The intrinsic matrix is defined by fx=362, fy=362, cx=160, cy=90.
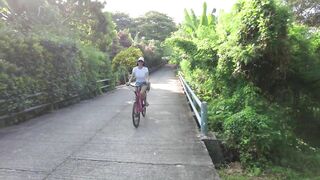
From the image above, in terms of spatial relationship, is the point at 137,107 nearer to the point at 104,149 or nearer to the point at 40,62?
the point at 104,149

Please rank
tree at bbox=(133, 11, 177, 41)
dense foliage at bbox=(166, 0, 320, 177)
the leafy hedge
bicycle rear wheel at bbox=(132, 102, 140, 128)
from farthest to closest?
1. tree at bbox=(133, 11, 177, 41)
2. the leafy hedge
3. bicycle rear wheel at bbox=(132, 102, 140, 128)
4. dense foliage at bbox=(166, 0, 320, 177)

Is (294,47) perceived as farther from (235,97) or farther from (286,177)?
(286,177)

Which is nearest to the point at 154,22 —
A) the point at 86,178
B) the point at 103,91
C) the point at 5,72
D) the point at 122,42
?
the point at 122,42

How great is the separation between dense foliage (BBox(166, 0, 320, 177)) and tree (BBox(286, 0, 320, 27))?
9635 mm

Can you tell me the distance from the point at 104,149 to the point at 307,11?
52.1ft

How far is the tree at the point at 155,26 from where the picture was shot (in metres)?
69.0

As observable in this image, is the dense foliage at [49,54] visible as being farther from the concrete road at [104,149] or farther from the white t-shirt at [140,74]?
the white t-shirt at [140,74]

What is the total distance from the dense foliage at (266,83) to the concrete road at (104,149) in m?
1.01

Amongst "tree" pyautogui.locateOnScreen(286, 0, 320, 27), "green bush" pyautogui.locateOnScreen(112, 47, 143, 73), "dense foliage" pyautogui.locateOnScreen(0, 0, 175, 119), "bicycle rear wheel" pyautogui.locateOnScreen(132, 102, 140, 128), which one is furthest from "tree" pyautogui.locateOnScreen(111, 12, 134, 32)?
"bicycle rear wheel" pyautogui.locateOnScreen(132, 102, 140, 128)

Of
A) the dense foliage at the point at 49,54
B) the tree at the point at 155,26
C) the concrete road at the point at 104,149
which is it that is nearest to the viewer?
the concrete road at the point at 104,149

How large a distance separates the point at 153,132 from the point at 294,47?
436 centimetres

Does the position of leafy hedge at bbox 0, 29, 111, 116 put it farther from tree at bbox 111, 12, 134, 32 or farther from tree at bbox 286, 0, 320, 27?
tree at bbox 111, 12, 134, 32

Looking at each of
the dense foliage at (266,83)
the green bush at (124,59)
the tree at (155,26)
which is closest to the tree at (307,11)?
the dense foliage at (266,83)

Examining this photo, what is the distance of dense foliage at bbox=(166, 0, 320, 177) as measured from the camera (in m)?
7.89
